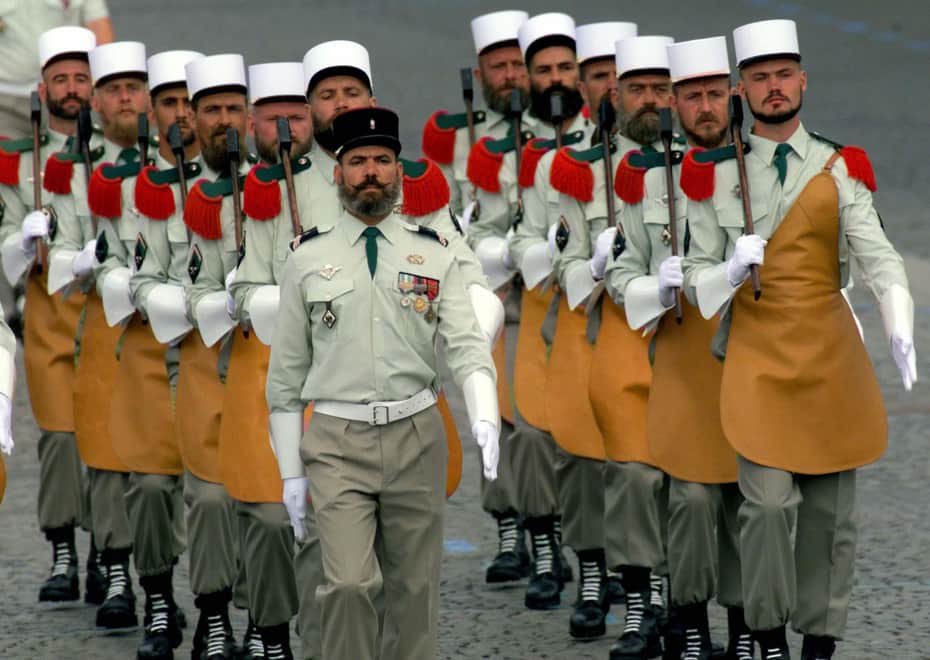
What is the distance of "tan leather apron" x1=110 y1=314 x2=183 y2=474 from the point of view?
10.3 m

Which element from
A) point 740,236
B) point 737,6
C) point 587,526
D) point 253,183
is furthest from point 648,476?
point 737,6

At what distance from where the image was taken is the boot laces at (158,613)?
33.4 feet

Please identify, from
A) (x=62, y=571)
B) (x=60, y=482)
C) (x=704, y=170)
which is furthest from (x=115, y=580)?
(x=704, y=170)

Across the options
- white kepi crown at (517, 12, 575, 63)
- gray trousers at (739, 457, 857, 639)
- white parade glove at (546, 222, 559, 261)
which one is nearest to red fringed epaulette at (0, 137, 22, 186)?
white kepi crown at (517, 12, 575, 63)

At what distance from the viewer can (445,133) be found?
1219 cm

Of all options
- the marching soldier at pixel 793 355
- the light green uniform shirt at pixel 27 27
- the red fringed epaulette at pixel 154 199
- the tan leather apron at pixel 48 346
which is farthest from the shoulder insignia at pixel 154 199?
the light green uniform shirt at pixel 27 27

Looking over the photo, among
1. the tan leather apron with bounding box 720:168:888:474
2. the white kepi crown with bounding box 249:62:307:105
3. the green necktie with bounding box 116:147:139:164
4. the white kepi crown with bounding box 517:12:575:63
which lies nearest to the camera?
the tan leather apron with bounding box 720:168:888:474

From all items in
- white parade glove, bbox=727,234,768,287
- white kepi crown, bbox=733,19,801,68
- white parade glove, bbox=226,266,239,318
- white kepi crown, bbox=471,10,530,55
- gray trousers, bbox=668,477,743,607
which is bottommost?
gray trousers, bbox=668,477,743,607

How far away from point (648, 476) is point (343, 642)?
2.24m

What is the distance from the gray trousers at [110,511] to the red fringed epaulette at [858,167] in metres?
3.30

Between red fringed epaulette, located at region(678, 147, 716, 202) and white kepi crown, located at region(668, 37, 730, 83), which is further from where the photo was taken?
white kepi crown, located at region(668, 37, 730, 83)

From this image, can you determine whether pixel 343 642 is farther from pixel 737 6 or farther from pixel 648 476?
pixel 737 6

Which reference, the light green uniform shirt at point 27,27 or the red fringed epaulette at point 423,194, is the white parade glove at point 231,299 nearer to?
the red fringed epaulette at point 423,194

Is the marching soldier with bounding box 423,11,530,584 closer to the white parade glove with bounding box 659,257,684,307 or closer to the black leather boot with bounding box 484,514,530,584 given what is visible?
the black leather boot with bounding box 484,514,530,584
